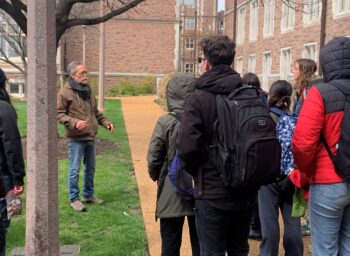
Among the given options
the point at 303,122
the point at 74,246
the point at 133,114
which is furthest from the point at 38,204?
the point at 133,114

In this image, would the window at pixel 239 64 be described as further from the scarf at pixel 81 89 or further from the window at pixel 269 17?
the scarf at pixel 81 89

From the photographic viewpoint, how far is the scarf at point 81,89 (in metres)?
6.35

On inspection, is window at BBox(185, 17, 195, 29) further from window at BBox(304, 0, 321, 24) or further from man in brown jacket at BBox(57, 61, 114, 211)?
man in brown jacket at BBox(57, 61, 114, 211)

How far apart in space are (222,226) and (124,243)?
2.21 m

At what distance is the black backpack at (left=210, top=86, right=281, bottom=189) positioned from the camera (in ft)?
10.4

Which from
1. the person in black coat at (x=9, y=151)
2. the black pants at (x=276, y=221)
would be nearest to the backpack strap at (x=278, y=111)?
the black pants at (x=276, y=221)

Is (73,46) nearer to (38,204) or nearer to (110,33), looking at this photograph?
(110,33)

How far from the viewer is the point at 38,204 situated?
13.4ft

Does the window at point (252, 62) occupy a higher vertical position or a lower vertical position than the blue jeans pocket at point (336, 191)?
higher

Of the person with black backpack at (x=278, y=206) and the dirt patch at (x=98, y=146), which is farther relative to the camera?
the dirt patch at (x=98, y=146)

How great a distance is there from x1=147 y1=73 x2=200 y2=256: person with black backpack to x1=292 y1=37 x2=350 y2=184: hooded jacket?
3.12 ft

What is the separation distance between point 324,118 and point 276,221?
153cm

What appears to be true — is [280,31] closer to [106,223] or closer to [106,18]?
[106,18]

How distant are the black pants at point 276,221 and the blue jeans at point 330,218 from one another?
0.88 m
